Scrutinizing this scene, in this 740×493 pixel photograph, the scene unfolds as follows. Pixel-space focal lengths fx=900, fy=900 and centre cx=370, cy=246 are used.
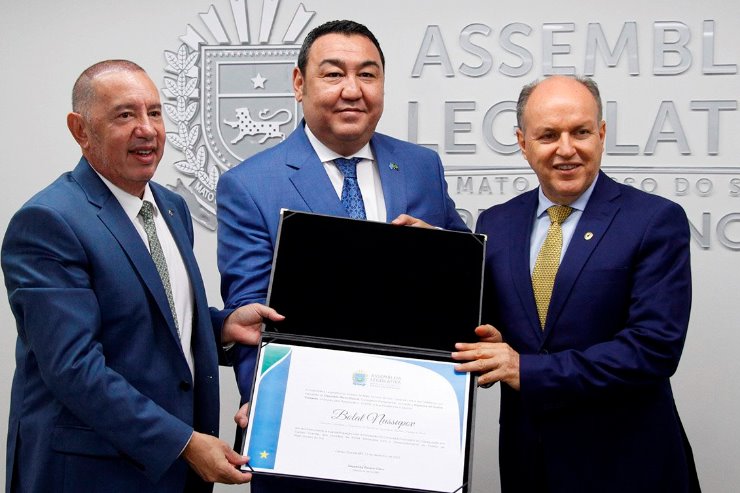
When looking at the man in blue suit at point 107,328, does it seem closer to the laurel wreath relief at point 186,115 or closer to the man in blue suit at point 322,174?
the man in blue suit at point 322,174

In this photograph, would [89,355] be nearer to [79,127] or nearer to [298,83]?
[79,127]

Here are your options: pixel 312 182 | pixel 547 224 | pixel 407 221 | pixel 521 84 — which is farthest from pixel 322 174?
pixel 521 84

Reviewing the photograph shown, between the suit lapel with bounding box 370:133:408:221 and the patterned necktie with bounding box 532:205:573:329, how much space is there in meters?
0.40

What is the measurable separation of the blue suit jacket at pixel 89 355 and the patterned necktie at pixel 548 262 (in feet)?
2.97

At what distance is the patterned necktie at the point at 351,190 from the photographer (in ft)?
8.09

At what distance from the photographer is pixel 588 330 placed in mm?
2258

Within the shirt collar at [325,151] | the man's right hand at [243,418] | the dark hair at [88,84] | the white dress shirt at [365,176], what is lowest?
the man's right hand at [243,418]

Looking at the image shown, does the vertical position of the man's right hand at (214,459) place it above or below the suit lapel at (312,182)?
below

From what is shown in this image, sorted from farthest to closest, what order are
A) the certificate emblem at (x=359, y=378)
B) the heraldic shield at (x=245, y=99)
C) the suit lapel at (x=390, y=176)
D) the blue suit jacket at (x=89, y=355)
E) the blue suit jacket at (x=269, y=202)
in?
1. the heraldic shield at (x=245, y=99)
2. the suit lapel at (x=390, y=176)
3. the blue suit jacket at (x=269, y=202)
4. the certificate emblem at (x=359, y=378)
5. the blue suit jacket at (x=89, y=355)

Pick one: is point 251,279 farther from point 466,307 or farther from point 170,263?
point 466,307

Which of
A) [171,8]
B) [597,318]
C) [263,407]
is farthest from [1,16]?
[597,318]

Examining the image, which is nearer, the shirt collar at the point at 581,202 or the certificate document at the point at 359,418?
the certificate document at the point at 359,418

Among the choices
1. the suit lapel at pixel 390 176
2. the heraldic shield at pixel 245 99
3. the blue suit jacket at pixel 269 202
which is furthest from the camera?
the heraldic shield at pixel 245 99

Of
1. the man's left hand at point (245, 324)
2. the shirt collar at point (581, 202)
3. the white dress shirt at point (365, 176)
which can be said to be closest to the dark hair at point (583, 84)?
the shirt collar at point (581, 202)
